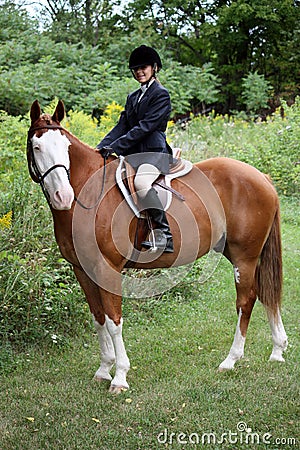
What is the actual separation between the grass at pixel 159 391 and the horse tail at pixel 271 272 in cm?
50

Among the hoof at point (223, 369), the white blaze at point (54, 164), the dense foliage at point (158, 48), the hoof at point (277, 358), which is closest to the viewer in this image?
the white blaze at point (54, 164)

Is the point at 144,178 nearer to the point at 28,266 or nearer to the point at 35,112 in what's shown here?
the point at 35,112

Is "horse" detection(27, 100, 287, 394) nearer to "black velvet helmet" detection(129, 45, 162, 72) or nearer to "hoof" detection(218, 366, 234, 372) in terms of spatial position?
"hoof" detection(218, 366, 234, 372)

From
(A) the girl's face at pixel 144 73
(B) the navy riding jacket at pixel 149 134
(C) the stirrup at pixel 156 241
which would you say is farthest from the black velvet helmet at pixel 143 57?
(C) the stirrup at pixel 156 241

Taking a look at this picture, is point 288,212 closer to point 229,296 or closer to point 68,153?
point 229,296

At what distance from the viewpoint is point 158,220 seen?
3.93 m

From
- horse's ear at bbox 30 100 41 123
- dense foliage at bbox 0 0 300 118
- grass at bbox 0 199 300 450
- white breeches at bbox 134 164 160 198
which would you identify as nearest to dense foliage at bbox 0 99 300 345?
grass at bbox 0 199 300 450

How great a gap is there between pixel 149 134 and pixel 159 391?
6.24 feet

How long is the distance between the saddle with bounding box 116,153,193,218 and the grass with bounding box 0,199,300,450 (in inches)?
52.8

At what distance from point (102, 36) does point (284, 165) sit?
8.68 metres

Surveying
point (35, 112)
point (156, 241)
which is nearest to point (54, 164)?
point (35, 112)

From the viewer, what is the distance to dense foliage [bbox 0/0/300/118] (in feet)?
37.9

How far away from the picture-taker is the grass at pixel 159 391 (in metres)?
3.32

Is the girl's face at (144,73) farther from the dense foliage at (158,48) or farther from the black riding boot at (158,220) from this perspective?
the dense foliage at (158,48)
